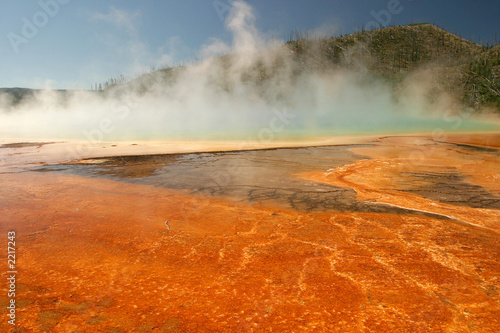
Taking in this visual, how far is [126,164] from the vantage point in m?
8.70

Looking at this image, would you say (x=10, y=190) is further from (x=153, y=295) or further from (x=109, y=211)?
(x=153, y=295)

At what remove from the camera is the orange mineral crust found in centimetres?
197

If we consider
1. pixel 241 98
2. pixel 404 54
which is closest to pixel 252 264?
pixel 241 98

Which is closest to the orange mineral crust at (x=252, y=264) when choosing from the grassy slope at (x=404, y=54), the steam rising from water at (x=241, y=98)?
the steam rising from water at (x=241, y=98)

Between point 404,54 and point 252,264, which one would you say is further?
point 404,54

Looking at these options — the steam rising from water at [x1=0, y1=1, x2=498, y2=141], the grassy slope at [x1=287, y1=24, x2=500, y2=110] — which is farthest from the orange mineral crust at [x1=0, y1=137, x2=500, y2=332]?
the grassy slope at [x1=287, y1=24, x2=500, y2=110]

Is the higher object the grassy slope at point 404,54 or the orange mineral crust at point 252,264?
the grassy slope at point 404,54

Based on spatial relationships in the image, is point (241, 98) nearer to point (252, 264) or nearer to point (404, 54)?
point (404, 54)

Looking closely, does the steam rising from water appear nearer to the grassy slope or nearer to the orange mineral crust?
the grassy slope

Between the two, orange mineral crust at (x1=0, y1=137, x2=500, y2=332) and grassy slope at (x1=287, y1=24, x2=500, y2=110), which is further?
grassy slope at (x1=287, y1=24, x2=500, y2=110)

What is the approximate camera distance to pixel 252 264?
106 inches

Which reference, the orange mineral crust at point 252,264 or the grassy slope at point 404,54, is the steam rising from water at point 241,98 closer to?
the grassy slope at point 404,54

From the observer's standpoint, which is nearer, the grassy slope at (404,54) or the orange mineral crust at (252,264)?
the orange mineral crust at (252,264)

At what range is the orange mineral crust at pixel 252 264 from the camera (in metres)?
1.97
